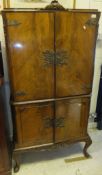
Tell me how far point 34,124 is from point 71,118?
1.18 feet

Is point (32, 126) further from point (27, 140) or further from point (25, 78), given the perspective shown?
point (25, 78)

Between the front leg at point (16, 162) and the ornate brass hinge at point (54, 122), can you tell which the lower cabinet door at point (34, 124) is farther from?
the front leg at point (16, 162)

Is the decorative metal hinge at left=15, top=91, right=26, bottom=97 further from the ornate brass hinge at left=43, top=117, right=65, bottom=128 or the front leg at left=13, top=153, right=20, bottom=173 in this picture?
the front leg at left=13, top=153, right=20, bottom=173

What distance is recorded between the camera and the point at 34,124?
5.57 ft

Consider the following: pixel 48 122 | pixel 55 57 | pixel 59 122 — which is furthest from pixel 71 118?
pixel 55 57

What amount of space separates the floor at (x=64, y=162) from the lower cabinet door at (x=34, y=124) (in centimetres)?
29

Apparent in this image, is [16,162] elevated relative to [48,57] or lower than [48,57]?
lower

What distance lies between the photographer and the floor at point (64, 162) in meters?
1.82

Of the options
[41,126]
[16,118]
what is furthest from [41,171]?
[16,118]

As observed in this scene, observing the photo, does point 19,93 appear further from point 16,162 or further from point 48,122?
point 16,162

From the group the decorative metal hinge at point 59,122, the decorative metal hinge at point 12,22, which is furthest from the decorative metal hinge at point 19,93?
the decorative metal hinge at point 12,22

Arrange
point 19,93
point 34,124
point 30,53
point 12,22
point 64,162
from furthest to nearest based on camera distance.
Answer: point 64,162
point 34,124
point 19,93
point 30,53
point 12,22

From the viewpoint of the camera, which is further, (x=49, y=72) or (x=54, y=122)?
(x=54, y=122)

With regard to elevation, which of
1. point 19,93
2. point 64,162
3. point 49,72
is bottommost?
point 64,162
